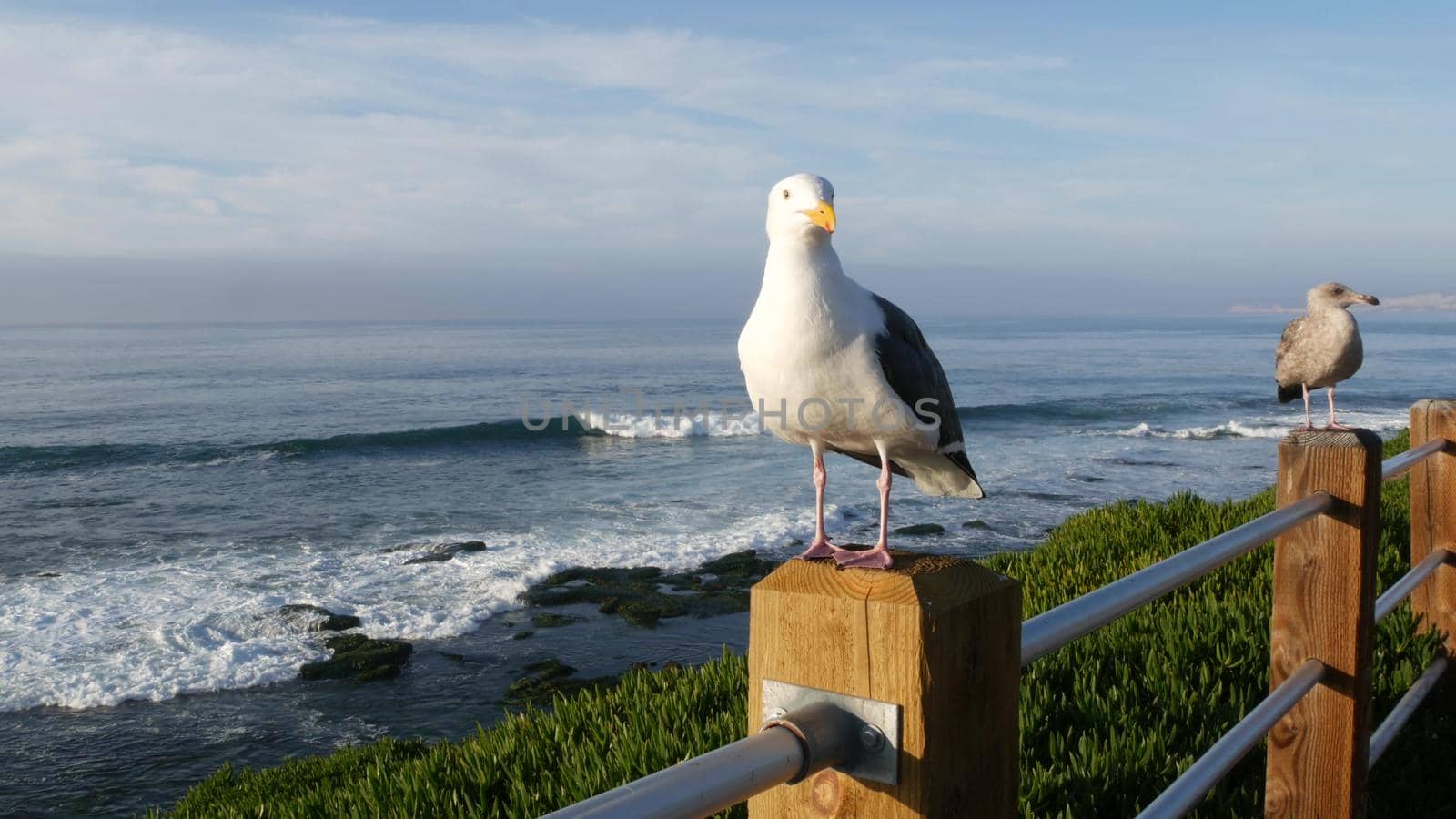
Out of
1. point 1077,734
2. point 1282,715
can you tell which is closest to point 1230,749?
point 1282,715

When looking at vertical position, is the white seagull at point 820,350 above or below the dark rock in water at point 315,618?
above

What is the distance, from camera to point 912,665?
1.20 metres

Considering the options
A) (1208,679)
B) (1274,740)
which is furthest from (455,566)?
(1274,740)

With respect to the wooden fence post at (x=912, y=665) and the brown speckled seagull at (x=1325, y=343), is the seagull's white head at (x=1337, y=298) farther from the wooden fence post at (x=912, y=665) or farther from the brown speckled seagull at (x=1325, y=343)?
the wooden fence post at (x=912, y=665)

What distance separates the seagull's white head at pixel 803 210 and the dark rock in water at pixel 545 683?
677 cm

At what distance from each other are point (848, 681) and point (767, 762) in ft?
0.60

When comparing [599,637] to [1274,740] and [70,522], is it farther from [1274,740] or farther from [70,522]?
[70,522]

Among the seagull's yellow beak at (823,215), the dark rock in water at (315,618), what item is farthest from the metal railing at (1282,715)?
the dark rock in water at (315,618)

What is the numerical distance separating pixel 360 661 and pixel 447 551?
14.6ft

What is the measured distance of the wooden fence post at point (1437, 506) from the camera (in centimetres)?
422

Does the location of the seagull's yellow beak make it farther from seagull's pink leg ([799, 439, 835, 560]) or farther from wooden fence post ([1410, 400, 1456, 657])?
wooden fence post ([1410, 400, 1456, 657])

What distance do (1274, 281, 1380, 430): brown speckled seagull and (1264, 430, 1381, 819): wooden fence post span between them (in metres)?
3.96

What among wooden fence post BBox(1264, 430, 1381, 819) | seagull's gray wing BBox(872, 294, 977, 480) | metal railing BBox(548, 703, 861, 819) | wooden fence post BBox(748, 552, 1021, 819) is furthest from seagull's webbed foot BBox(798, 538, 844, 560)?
wooden fence post BBox(1264, 430, 1381, 819)

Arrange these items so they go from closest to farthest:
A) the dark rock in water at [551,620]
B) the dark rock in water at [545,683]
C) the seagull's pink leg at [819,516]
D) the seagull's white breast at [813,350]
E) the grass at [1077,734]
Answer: the seagull's pink leg at [819,516] < the seagull's white breast at [813,350] < the grass at [1077,734] < the dark rock in water at [545,683] < the dark rock in water at [551,620]
